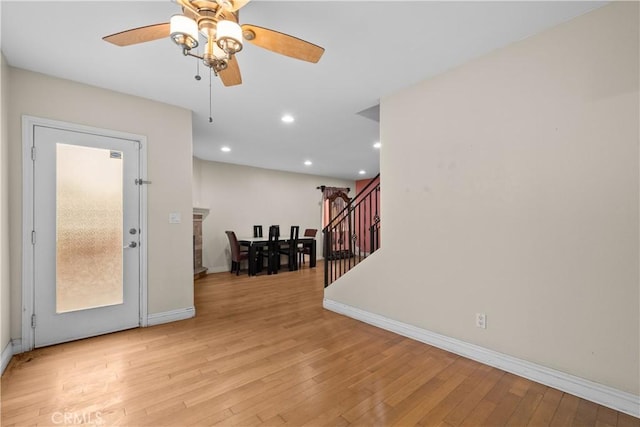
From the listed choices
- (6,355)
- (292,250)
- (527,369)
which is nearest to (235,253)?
(292,250)

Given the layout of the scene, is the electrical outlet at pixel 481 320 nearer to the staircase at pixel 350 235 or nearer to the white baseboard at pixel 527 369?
the white baseboard at pixel 527 369

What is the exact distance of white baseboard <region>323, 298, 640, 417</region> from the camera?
185cm

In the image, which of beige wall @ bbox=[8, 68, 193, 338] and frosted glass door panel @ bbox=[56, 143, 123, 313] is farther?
frosted glass door panel @ bbox=[56, 143, 123, 313]

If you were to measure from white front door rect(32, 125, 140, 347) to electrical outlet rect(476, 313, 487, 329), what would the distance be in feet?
11.5

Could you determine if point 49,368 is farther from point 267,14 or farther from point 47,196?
point 267,14

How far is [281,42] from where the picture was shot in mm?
1760

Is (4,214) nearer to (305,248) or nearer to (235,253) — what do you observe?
(235,253)

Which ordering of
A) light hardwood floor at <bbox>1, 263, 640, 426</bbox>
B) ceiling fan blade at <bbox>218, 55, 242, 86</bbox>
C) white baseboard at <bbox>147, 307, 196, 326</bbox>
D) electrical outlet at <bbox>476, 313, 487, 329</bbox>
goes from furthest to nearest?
white baseboard at <bbox>147, 307, 196, 326</bbox>
electrical outlet at <bbox>476, 313, 487, 329</bbox>
ceiling fan blade at <bbox>218, 55, 242, 86</bbox>
light hardwood floor at <bbox>1, 263, 640, 426</bbox>

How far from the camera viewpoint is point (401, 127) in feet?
10.3

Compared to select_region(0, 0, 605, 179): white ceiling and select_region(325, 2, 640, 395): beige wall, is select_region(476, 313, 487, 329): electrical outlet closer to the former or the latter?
select_region(325, 2, 640, 395): beige wall

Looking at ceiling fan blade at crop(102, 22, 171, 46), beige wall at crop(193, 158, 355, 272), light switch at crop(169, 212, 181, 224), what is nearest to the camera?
ceiling fan blade at crop(102, 22, 171, 46)

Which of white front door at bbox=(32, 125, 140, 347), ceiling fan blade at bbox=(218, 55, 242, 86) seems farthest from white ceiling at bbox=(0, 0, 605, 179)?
white front door at bbox=(32, 125, 140, 347)

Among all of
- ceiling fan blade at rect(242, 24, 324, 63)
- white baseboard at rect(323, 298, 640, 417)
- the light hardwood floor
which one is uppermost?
ceiling fan blade at rect(242, 24, 324, 63)

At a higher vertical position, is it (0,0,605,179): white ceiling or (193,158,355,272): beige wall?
(0,0,605,179): white ceiling
